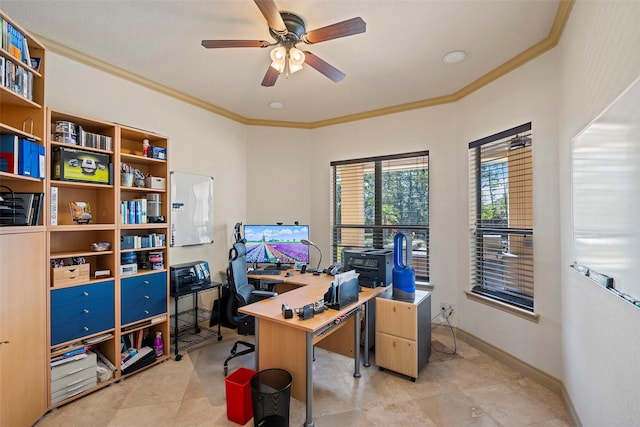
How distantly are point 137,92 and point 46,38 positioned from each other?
0.77 m

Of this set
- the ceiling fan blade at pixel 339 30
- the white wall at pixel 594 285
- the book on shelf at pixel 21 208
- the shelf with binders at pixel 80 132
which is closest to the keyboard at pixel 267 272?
the shelf with binders at pixel 80 132

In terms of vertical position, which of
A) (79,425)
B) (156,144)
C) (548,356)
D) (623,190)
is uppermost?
(156,144)

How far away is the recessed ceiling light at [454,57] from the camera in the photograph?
8.48 feet

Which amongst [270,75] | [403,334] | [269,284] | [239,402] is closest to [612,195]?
[403,334]

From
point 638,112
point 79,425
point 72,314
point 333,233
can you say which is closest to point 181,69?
point 72,314

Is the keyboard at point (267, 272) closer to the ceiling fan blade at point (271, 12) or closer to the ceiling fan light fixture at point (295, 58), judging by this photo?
the ceiling fan light fixture at point (295, 58)

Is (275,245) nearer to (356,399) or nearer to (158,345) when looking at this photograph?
(158,345)

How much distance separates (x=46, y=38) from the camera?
2.37 meters

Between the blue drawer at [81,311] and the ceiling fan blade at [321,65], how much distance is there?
248 centimetres

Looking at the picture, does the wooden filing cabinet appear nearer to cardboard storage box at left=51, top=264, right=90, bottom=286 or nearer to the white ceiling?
the white ceiling

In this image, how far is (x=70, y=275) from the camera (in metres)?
2.31

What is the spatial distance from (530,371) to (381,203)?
2.33 meters

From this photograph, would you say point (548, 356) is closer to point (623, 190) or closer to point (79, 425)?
point (623, 190)

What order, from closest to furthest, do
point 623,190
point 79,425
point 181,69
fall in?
point 623,190, point 79,425, point 181,69
